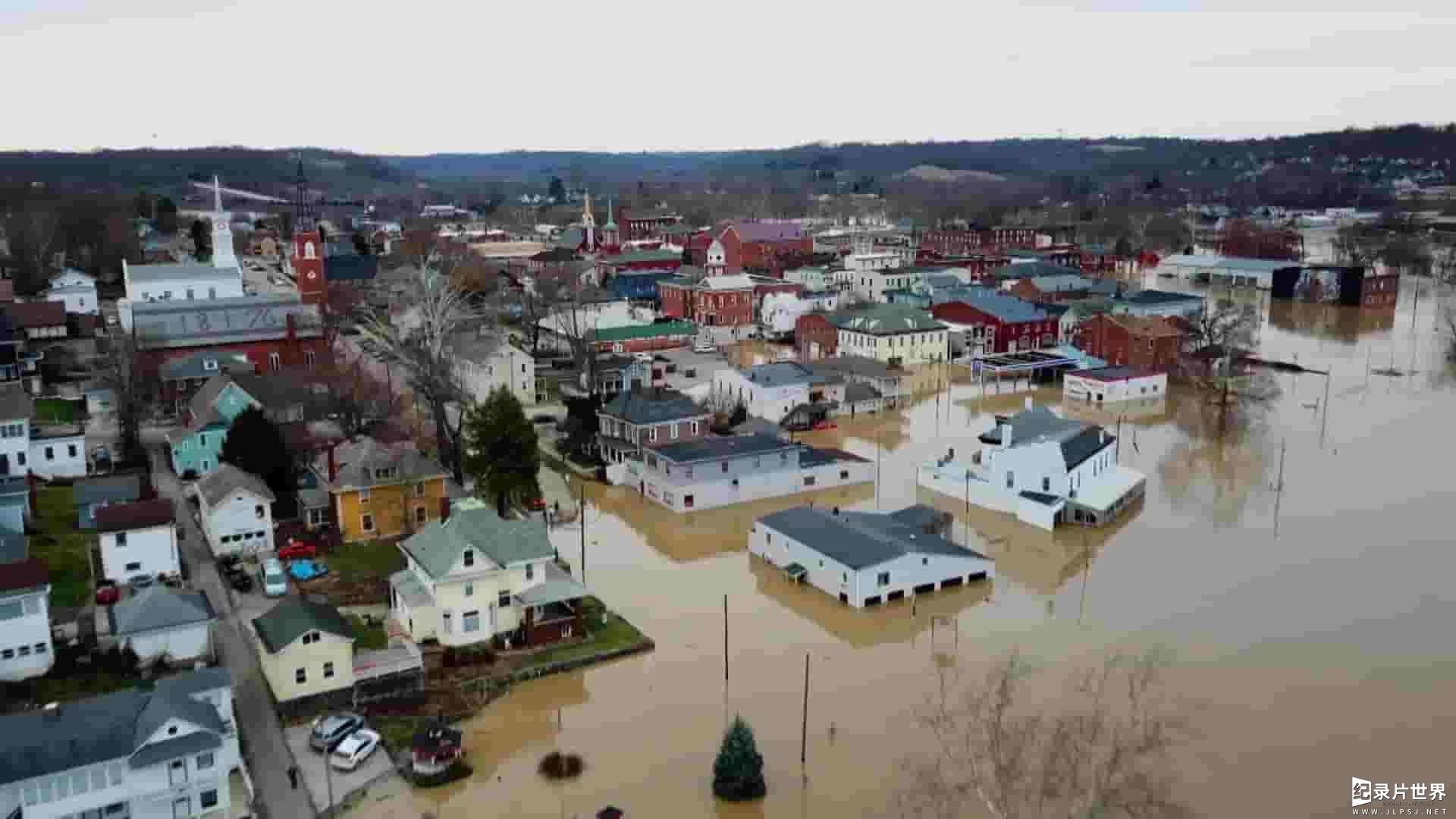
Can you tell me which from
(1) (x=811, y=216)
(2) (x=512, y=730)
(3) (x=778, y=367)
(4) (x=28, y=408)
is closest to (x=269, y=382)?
(4) (x=28, y=408)

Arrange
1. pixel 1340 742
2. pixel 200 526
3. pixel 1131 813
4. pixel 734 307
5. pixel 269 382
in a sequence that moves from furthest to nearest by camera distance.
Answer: pixel 734 307, pixel 269 382, pixel 200 526, pixel 1340 742, pixel 1131 813

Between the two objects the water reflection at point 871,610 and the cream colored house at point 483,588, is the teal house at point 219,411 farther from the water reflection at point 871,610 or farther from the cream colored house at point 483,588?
the water reflection at point 871,610

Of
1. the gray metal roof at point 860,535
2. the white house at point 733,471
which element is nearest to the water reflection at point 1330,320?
the white house at point 733,471

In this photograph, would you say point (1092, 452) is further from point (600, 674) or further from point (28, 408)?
point (28, 408)

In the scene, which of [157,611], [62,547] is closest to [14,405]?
[62,547]

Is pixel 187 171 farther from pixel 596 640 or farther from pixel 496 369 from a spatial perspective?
pixel 596 640

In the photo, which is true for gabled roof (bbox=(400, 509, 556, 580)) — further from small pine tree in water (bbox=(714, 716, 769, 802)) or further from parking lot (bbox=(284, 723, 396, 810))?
small pine tree in water (bbox=(714, 716, 769, 802))
